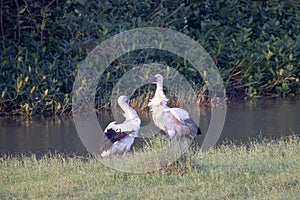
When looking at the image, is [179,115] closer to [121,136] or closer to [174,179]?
[121,136]

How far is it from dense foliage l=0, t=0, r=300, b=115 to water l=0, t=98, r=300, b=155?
692 millimetres

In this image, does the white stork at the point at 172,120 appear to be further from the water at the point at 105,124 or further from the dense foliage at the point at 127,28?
the dense foliage at the point at 127,28

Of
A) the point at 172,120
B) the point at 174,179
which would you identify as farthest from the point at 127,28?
the point at 174,179

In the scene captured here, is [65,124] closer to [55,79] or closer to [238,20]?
[55,79]

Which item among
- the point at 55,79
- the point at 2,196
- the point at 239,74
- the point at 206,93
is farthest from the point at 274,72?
the point at 2,196

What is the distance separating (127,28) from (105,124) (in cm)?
286

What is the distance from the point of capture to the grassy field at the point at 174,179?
638 cm

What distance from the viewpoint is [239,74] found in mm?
15531

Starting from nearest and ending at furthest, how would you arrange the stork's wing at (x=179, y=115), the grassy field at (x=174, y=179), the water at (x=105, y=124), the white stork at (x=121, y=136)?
the grassy field at (x=174, y=179), the white stork at (x=121, y=136), the stork's wing at (x=179, y=115), the water at (x=105, y=124)

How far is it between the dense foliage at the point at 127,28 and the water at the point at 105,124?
0.69 m

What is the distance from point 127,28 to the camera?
49.3 feet

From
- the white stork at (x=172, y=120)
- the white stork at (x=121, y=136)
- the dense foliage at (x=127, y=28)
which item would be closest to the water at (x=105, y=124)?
the dense foliage at (x=127, y=28)

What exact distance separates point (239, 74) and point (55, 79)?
12.7 feet

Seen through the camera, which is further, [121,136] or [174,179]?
[121,136]
